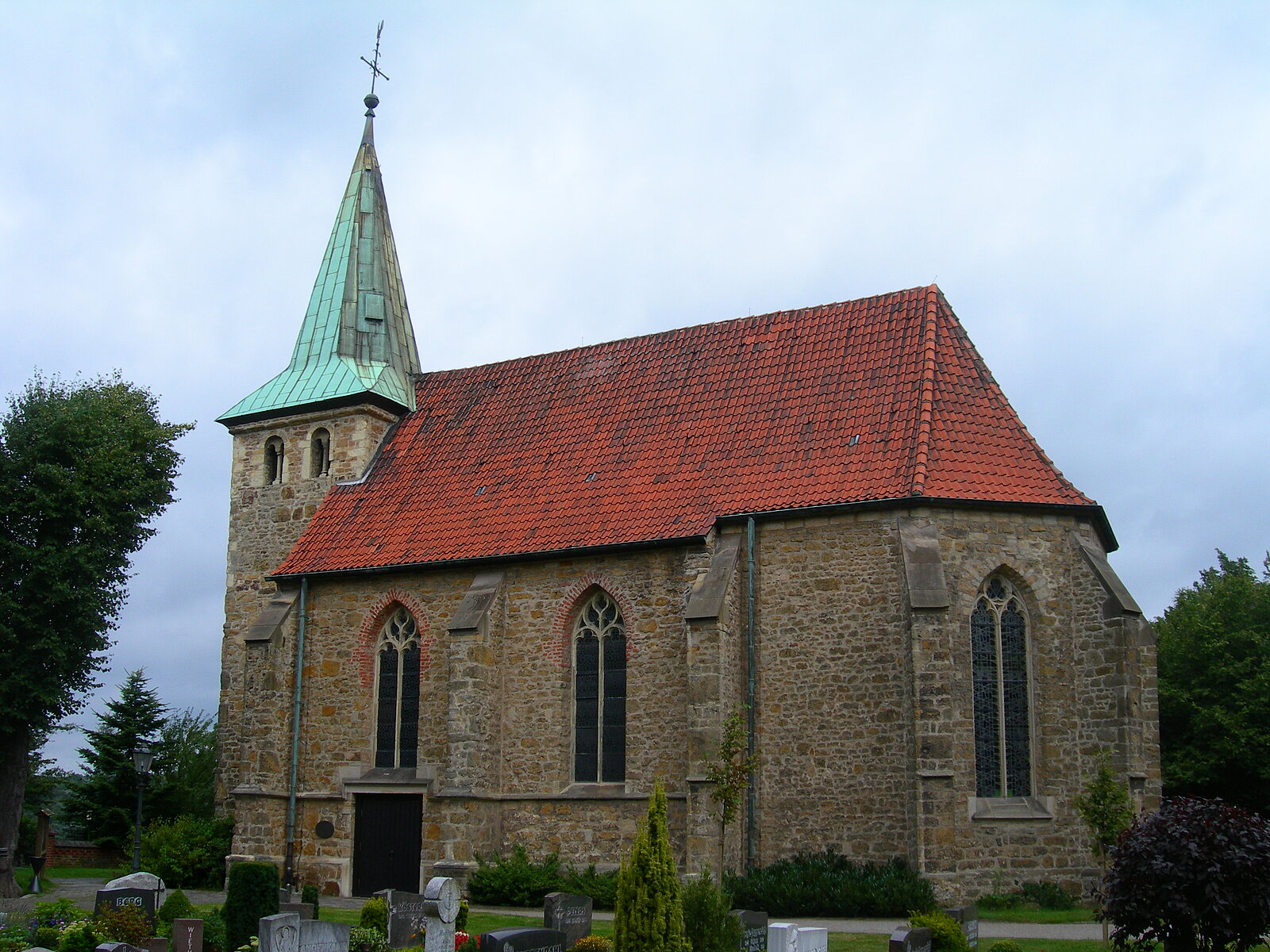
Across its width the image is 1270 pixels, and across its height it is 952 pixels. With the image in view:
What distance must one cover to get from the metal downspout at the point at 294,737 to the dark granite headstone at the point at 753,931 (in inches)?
458

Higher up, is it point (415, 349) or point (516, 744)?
point (415, 349)

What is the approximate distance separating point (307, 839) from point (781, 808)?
9.22 meters

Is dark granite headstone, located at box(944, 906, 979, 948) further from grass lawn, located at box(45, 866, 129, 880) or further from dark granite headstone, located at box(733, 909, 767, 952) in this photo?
grass lawn, located at box(45, 866, 129, 880)

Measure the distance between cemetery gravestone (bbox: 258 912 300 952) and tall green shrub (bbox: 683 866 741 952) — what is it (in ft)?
12.8

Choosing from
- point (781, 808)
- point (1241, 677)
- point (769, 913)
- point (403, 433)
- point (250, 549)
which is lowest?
point (769, 913)

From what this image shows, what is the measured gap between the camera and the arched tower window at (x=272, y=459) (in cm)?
2669

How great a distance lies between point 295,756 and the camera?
23000 mm

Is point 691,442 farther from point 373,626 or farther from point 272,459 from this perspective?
point 272,459

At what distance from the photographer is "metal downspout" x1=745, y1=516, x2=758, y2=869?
18.8 meters

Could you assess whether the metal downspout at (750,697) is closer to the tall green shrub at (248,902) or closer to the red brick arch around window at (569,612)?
the red brick arch around window at (569,612)

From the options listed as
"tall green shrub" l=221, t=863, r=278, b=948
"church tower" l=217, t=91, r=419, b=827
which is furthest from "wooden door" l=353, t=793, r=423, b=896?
"tall green shrub" l=221, t=863, r=278, b=948

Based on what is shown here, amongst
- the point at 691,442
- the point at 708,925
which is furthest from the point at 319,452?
the point at 708,925

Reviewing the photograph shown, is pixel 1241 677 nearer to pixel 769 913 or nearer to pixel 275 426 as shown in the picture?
pixel 769 913

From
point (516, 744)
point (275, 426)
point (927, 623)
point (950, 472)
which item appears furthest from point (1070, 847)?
point (275, 426)
